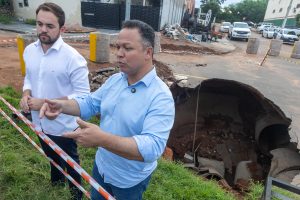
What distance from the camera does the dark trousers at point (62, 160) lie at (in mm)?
2915

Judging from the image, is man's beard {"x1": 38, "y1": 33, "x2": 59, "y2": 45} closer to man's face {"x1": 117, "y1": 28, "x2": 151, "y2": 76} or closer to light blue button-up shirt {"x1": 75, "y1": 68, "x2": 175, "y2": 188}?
light blue button-up shirt {"x1": 75, "y1": 68, "x2": 175, "y2": 188}

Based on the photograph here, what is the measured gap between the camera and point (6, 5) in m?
20.1

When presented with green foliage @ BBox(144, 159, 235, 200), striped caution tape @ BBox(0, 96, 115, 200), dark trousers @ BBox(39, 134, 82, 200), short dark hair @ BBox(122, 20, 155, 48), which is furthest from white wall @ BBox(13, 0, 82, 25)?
short dark hair @ BBox(122, 20, 155, 48)

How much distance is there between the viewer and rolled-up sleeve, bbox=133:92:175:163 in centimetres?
157

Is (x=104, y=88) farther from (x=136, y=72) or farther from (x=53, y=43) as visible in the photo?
(x=53, y=43)

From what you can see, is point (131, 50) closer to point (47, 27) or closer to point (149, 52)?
point (149, 52)

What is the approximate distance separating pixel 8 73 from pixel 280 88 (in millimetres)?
9730

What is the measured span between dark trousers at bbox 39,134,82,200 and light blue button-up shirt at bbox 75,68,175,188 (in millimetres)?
732

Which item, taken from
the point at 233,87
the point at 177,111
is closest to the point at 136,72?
the point at 177,111

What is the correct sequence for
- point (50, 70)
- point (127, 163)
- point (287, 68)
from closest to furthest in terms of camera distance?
point (127, 163) < point (50, 70) < point (287, 68)

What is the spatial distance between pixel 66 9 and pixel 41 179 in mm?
17308

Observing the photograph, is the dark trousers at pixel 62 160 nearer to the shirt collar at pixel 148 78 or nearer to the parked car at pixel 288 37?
the shirt collar at pixel 148 78

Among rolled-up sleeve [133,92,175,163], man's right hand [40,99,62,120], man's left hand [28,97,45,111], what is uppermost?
rolled-up sleeve [133,92,175,163]

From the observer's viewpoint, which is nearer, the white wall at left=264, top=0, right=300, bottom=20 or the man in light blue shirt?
the man in light blue shirt
